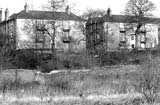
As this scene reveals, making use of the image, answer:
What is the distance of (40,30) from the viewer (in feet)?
180

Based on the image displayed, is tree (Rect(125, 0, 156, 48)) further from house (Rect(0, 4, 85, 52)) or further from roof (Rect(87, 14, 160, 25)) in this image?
house (Rect(0, 4, 85, 52))

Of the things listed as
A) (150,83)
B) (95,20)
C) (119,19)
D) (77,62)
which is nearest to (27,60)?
(77,62)

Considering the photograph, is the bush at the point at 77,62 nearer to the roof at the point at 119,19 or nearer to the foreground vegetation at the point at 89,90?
the foreground vegetation at the point at 89,90

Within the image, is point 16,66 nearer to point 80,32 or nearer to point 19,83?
point 19,83

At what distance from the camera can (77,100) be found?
13.1 m

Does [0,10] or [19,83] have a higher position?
[0,10]

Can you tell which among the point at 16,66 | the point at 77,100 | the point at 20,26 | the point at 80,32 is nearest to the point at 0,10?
the point at 20,26

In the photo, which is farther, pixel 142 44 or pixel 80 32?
pixel 142 44

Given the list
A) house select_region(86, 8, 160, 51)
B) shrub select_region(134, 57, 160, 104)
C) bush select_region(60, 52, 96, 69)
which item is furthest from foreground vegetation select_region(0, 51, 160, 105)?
house select_region(86, 8, 160, 51)

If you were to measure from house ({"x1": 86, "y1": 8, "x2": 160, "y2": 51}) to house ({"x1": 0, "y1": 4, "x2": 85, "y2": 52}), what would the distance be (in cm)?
316

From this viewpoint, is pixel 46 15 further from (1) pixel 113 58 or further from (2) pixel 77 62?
(2) pixel 77 62

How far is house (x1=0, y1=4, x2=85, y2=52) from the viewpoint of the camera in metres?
55.3

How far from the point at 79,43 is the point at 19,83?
46.9 metres

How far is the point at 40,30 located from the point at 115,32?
24847 mm
